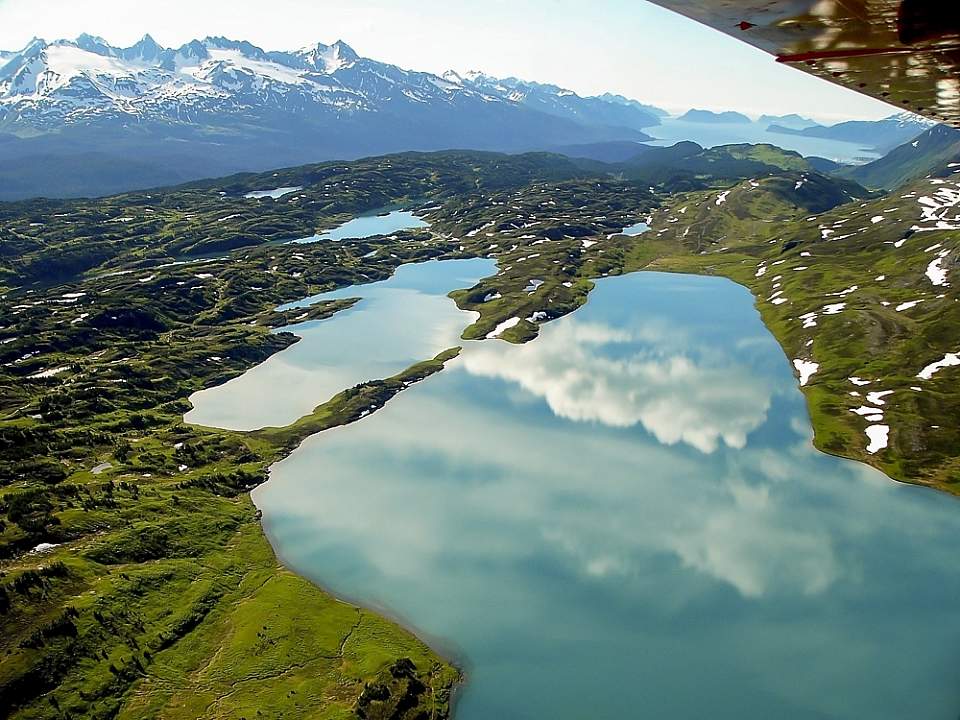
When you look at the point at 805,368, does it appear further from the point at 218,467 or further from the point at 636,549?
the point at 218,467

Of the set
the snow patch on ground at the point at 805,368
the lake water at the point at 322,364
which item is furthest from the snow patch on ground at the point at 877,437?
the lake water at the point at 322,364

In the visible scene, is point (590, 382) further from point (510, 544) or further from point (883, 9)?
point (883, 9)

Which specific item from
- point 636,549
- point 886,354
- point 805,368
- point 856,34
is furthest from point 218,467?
point 886,354

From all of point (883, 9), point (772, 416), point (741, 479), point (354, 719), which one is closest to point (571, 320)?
point (772, 416)

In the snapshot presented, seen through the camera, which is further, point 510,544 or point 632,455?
point 632,455

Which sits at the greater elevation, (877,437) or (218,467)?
(877,437)

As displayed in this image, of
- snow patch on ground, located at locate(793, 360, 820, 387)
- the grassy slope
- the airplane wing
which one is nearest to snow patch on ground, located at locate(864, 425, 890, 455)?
the grassy slope
